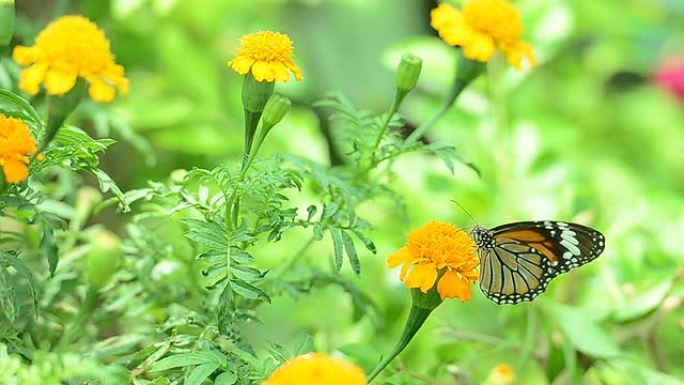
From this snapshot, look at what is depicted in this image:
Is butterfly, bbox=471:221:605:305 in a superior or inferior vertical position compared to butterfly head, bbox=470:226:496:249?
inferior

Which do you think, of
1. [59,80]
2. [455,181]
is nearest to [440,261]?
[59,80]

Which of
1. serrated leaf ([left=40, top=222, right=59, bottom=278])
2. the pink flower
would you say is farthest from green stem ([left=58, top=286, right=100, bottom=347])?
the pink flower

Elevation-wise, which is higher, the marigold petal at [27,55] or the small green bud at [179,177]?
the marigold petal at [27,55]

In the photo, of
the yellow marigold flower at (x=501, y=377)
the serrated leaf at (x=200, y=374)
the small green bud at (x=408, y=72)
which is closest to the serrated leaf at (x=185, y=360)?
the serrated leaf at (x=200, y=374)

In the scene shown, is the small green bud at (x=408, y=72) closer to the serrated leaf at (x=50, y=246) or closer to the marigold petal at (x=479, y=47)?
the marigold petal at (x=479, y=47)

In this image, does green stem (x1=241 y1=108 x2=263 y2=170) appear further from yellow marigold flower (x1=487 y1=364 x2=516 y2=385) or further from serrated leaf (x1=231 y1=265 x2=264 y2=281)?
yellow marigold flower (x1=487 y1=364 x2=516 y2=385)

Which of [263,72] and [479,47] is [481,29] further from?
[263,72]

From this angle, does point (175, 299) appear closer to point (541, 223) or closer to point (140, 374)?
point (140, 374)
